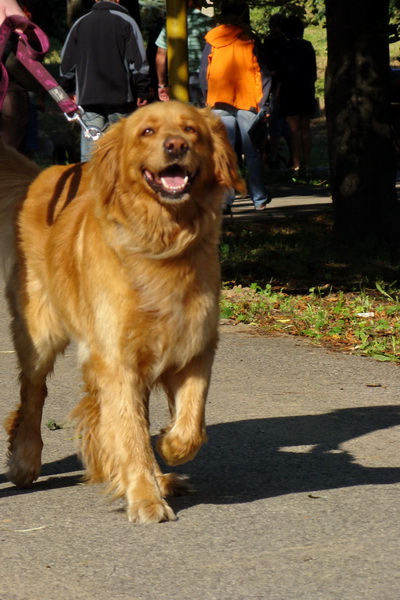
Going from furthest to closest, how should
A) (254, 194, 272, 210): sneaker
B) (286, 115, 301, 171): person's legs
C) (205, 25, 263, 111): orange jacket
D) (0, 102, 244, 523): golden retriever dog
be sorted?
(286, 115, 301, 171): person's legs
(254, 194, 272, 210): sneaker
(205, 25, 263, 111): orange jacket
(0, 102, 244, 523): golden retriever dog

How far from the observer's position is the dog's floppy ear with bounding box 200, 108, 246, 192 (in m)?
4.71

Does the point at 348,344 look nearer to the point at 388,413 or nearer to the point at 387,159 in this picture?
the point at 388,413

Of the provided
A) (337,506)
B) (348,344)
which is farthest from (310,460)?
(348,344)

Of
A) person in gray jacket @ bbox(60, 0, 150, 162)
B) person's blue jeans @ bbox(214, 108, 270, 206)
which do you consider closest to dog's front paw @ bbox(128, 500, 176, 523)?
person in gray jacket @ bbox(60, 0, 150, 162)

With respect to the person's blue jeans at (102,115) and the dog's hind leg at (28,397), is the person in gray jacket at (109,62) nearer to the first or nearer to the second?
the person's blue jeans at (102,115)

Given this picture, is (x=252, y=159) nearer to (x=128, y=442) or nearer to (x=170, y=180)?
(x=170, y=180)

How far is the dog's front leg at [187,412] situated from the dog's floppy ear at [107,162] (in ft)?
2.49

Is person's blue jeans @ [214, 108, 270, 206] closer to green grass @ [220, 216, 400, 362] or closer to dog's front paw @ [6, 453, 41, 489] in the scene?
green grass @ [220, 216, 400, 362]

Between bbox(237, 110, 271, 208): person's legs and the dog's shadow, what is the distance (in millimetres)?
6616

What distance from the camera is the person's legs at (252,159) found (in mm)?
12617

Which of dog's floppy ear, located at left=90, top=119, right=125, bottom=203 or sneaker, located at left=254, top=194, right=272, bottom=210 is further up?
dog's floppy ear, located at left=90, top=119, right=125, bottom=203

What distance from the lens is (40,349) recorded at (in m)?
5.27

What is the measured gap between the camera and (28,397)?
209 inches

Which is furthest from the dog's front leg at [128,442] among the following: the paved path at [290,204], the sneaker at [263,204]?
the sneaker at [263,204]
